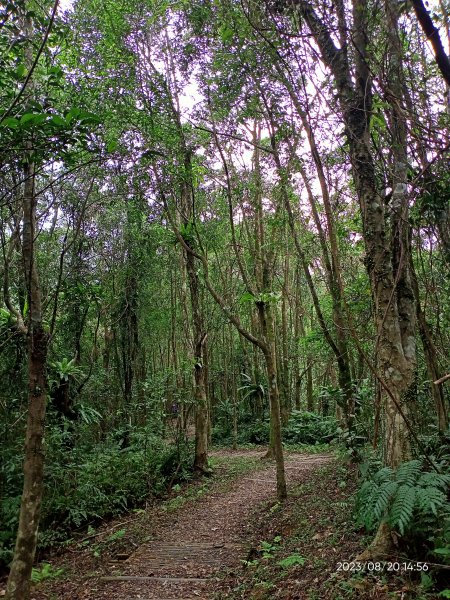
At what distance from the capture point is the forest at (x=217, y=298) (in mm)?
3582

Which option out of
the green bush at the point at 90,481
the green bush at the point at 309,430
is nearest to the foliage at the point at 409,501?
the green bush at the point at 90,481

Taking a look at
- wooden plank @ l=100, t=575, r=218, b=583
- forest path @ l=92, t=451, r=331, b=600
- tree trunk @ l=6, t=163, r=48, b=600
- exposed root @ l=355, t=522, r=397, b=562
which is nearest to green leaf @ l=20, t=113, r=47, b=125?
tree trunk @ l=6, t=163, r=48, b=600

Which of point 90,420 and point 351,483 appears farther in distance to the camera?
point 90,420

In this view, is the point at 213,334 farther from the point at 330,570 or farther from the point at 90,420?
the point at 330,570

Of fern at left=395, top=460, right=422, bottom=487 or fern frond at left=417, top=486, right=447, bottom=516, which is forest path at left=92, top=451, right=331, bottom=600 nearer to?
fern at left=395, top=460, right=422, bottom=487

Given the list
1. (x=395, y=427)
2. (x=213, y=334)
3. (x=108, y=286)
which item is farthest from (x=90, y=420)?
(x=213, y=334)

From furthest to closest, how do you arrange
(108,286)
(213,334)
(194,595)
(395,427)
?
(213,334), (108,286), (194,595), (395,427)

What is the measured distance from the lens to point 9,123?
272 centimetres

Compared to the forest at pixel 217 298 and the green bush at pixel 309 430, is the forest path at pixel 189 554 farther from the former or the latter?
the green bush at pixel 309 430

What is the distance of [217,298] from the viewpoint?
7402mm

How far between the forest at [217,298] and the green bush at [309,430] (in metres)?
2.83

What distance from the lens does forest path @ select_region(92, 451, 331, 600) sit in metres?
5.06

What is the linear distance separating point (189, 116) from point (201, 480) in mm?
8267

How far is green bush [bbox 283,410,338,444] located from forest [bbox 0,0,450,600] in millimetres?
2827
